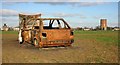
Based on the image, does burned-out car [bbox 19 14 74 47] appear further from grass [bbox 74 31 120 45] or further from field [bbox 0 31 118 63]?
grass [bbox 74 31 120 45]

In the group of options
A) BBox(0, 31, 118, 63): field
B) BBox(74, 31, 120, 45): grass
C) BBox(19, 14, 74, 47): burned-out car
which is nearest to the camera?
BBox(0, 31, 118, 63): field

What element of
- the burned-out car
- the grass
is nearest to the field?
the burned-out car

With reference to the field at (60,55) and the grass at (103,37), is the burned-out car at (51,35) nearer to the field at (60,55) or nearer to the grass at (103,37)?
the field at (60,55)

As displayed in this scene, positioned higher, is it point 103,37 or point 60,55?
point 60,55

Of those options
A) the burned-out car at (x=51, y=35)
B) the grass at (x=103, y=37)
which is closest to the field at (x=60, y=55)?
the burned-out car at (x=51, y=35)

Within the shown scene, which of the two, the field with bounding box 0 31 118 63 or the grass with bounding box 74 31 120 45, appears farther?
the grass with bounding box 74 31 120 45

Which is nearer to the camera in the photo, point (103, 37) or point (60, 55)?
point (60, 55)

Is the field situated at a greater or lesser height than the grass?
greater

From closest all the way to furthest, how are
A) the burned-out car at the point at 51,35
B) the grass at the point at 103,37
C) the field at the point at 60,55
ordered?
the field at the point at 60,55 → the burned-out car at the point at 51,35 → the grass at the point at 103,37

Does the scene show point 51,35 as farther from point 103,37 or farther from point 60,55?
point 103,37

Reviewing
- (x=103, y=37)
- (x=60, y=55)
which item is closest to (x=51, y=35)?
(x=60, y=55)

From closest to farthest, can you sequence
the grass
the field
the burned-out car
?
the field → the burned-out car → the grass

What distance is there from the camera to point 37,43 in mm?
13453

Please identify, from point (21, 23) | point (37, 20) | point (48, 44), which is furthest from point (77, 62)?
point (21, 23)
